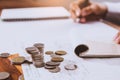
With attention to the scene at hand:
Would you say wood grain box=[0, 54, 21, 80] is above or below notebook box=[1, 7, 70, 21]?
below

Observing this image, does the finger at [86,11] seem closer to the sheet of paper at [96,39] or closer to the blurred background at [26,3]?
the sheet of paper at [96,39]

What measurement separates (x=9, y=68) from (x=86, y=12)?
63cm

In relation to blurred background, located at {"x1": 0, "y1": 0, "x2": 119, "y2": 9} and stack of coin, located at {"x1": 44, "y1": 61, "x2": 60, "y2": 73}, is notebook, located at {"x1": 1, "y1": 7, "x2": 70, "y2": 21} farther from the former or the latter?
stack of coin, located at {"x1": 44, "y1": 61, "x2": 60, "y2": 73}

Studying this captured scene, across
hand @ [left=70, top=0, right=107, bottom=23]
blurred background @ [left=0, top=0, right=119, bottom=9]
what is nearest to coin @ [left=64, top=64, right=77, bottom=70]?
hand @ [left=70, top=0, right=107, bottom=23]

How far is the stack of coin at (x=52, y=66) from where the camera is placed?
618mm

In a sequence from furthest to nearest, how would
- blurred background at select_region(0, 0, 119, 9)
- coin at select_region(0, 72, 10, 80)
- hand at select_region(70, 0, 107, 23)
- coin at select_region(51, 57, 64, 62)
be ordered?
1. blurred background at select_region(0, 0, 119, 9)
2. hand at select_region(70, 0, 107, 23)
3. coin at select_region(51, 57, 64, 62)
4. coin at select_region(0, 72, 10, 80)

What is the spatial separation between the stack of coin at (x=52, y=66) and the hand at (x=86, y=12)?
20.9 inches

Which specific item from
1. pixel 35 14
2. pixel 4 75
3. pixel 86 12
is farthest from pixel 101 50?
pixel 35 14

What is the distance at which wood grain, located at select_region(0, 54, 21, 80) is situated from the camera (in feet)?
1.96

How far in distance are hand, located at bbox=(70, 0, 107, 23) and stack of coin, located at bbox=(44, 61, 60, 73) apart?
20.9 inches

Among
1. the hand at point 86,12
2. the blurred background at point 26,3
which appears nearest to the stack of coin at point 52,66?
the hand at point 86,12

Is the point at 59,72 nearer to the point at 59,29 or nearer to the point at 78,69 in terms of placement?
the point at 78,69

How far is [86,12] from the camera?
46.7 inches

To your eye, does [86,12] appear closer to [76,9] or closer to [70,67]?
[76,9]
